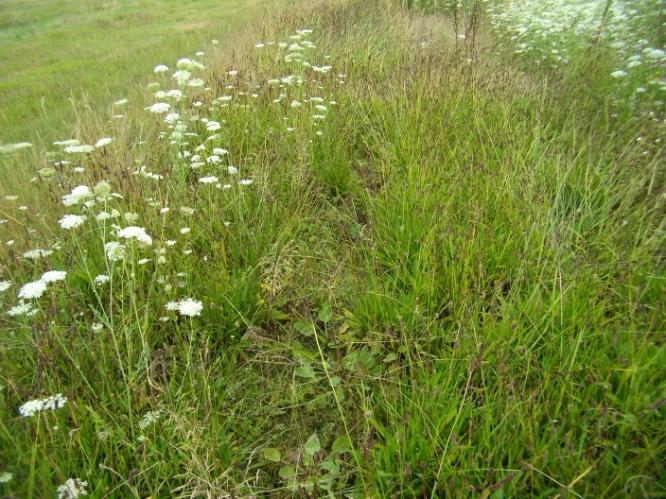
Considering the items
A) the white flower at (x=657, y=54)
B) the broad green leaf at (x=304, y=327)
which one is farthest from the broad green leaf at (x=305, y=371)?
the white flower at (x=657, y=54)

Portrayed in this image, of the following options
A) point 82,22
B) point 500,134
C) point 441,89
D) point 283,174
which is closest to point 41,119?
point 283,174

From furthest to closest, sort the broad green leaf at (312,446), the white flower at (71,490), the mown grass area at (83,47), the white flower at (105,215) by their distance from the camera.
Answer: the mown grass area at (83,47) → the white flower at (105,215) → the broad green leaf at (312,446) → the white flower at (71,490)

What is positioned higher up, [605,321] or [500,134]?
[500,134]

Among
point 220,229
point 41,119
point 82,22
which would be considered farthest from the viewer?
point 82,22

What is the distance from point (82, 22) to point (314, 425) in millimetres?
23310

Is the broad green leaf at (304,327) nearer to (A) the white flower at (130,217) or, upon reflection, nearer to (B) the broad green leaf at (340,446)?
(B) the broad green leaf at (340,446)

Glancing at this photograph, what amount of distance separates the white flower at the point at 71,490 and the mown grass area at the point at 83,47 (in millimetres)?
2351

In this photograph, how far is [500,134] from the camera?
2.95m

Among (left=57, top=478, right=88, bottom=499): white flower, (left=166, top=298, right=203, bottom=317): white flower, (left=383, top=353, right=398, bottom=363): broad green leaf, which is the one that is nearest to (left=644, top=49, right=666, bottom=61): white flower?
(left=383, top=353, right=398, bottom=363): broad green leaf

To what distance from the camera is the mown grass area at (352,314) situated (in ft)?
4.39

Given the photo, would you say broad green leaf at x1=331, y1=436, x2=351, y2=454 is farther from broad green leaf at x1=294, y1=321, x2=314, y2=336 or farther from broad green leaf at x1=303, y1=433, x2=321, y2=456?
broad green leaf at x1=294, y1=321, x2=314, y2=336

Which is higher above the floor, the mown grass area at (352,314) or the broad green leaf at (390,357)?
the mown grass area at (352,314)

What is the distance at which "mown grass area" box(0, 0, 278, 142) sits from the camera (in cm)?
792

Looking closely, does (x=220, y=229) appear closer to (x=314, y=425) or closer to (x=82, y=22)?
(x=314, y=425)
